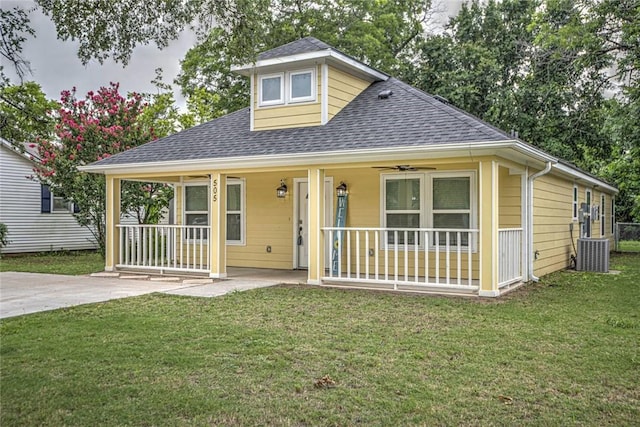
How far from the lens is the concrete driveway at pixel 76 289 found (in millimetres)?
7496

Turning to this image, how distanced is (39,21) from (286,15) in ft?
50.9

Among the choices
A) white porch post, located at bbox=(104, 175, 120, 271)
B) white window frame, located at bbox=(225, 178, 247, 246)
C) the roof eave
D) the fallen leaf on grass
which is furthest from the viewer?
white window frame, located at bbox=(225, 178, 247, 246)

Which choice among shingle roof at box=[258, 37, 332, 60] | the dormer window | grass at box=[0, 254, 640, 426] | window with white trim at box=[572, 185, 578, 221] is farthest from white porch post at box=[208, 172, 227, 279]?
window with white trim at box=[572, 185, 578, 221]

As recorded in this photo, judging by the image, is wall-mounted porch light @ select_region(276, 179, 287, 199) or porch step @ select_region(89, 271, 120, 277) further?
wall-mounted porch light @ select_region(276, 179, 287, 199)

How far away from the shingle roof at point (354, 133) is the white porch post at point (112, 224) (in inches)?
22.5

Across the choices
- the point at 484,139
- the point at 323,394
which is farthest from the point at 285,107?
the point at 323,394

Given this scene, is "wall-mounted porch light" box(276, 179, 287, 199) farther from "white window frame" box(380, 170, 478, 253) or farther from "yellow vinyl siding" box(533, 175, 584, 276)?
"yellow vinyl siding" box(533, 175, 584, 276)

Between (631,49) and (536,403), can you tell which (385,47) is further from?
(536,403)

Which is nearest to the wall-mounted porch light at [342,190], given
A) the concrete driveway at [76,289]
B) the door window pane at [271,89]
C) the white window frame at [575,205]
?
the door window pane at [271,89]

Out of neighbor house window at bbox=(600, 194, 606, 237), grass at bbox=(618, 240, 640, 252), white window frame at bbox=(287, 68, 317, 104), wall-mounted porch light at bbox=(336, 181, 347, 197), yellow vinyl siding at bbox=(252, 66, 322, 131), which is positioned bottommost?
grass at bbox=(618, 240, 640, 252)

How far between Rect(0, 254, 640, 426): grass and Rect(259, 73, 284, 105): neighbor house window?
533 centimetres

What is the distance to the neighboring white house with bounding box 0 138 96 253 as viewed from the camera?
17531mm

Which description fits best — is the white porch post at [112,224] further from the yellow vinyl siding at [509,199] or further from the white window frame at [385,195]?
the yellow vinyl siding at [509,199]

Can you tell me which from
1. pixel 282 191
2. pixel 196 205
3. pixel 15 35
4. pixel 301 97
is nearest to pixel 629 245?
pixel 282 191
